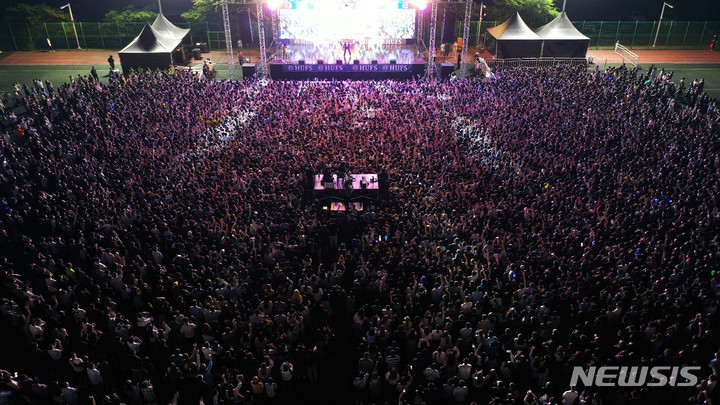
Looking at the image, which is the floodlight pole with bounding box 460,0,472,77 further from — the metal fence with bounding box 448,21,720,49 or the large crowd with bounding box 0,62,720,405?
the metal fence with bounding box 448,21,720,49

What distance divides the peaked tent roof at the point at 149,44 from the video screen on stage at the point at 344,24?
25.9ft

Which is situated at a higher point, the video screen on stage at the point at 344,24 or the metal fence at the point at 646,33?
the video screen on stage at the point at 344,24

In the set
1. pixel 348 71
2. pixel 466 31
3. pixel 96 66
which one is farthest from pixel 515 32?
pixel 96 66

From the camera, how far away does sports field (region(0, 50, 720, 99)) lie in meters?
31.6

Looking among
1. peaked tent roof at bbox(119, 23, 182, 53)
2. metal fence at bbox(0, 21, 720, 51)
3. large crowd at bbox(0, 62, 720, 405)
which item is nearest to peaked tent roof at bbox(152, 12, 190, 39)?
peaked tent roof at bbox(119, 23, 182, 53)

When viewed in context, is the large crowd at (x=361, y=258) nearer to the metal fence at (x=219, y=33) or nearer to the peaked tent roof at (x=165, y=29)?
the peaked tent roof at (x=165, y=29)

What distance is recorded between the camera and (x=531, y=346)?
9836mm

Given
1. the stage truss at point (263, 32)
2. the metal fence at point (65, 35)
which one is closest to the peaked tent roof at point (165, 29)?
the metal fence at point (65, 35)

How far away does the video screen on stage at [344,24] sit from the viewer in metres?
33.8

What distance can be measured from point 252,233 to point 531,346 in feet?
25.3

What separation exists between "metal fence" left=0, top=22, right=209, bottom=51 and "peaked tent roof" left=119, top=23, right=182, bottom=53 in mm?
9738

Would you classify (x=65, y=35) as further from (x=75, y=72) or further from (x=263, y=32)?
(x=263, y=32)

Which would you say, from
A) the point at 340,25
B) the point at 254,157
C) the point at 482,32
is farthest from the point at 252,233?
the point at 482,32

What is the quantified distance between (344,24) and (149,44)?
13.1m
